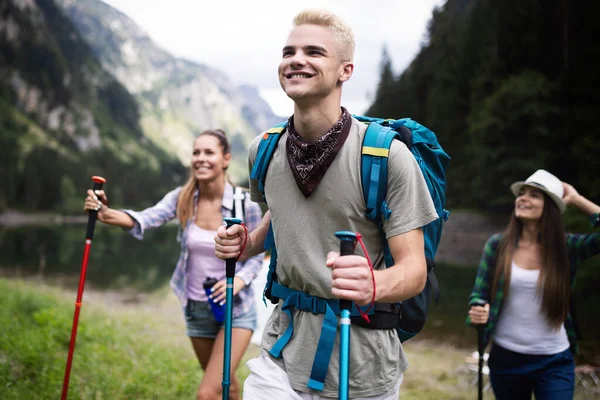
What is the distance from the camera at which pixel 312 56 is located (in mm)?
2416

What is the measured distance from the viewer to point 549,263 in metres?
4.43

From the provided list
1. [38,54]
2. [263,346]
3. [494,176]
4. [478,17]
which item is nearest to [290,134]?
[263,346]

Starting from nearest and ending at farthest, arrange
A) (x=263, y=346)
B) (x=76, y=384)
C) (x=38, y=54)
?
1. (x=263, y=346)
2. (x=76, y=384)
3. (x=38, y=54)

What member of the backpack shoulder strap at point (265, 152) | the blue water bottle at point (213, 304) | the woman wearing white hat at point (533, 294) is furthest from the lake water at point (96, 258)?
the backpack shoulder strap at point (265, 152)

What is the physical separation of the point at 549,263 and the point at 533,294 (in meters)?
0.28

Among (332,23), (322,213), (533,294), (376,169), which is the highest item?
(332,23)

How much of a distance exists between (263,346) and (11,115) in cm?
12643

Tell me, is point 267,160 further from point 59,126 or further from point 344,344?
point 59,126

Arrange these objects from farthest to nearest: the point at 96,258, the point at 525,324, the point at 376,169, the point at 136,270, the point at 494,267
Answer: the point at 96,258 < the point at 136,270 < the point at 494,267 < the point at 525,324 < the point at 376,169

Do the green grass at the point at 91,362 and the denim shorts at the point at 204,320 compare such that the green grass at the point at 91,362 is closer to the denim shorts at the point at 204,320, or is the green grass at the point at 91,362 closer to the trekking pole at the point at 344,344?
the denim shorts at the point at 204,320

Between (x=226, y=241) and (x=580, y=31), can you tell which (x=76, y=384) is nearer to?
(x=226, y=241)

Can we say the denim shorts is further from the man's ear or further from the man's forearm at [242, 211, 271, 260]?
the man's ear

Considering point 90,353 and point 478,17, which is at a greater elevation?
point 478,17

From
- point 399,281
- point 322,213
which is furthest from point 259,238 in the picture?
point 399,281
